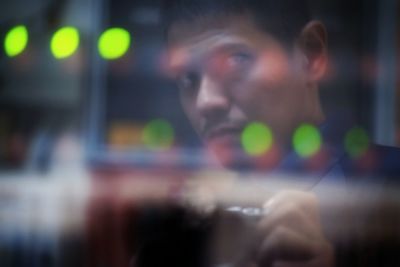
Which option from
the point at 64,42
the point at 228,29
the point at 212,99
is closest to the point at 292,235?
the point at 212,99

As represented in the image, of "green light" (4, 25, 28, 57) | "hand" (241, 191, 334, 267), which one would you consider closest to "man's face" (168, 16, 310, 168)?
"hand" (241, 191, 334, 267)

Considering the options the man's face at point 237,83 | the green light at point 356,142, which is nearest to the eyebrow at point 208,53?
the man's face at point 237,83

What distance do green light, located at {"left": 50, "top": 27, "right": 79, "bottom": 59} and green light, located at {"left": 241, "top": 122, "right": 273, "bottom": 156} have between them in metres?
0.36

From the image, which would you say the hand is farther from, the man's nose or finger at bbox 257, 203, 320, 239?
the man's nose

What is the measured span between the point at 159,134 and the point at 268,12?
0.30 meters

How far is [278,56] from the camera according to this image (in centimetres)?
121

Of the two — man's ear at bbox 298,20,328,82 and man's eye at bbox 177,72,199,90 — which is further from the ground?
man's ear at bbox 298,20,328,82

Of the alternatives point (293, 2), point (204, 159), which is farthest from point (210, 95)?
point (293, 2)

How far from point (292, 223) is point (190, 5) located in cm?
44

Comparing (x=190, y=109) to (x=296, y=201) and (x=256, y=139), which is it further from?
(x=296, y=201)

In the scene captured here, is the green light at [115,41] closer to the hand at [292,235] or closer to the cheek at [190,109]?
the cheek at [190,109]

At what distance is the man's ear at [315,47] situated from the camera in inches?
47.6

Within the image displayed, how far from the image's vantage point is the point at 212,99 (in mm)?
1199

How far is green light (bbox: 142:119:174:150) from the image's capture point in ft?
4.00
